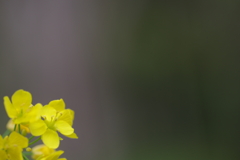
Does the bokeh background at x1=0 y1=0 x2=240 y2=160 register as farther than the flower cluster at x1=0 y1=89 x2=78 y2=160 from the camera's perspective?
Yes

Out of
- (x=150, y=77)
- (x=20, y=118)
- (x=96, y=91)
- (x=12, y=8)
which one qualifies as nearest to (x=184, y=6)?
(x=150, y=77)

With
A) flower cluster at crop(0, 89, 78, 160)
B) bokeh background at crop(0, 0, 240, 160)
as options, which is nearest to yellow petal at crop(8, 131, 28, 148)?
flower cluster at crop(0, 89, 78, 160)

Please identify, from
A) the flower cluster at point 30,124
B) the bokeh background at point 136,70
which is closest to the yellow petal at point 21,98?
the flower cluster at point 30,124

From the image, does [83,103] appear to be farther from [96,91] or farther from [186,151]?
[186,151]

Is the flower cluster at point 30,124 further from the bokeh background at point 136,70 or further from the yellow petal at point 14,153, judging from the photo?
the bokeh background at point 136,70

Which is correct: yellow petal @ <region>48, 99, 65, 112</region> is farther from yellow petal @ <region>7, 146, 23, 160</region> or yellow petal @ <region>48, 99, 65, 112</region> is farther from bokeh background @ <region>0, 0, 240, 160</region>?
bokeh background @ <region>0, 0, 240, 160</region>

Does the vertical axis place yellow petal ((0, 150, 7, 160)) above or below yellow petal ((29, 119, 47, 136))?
below
